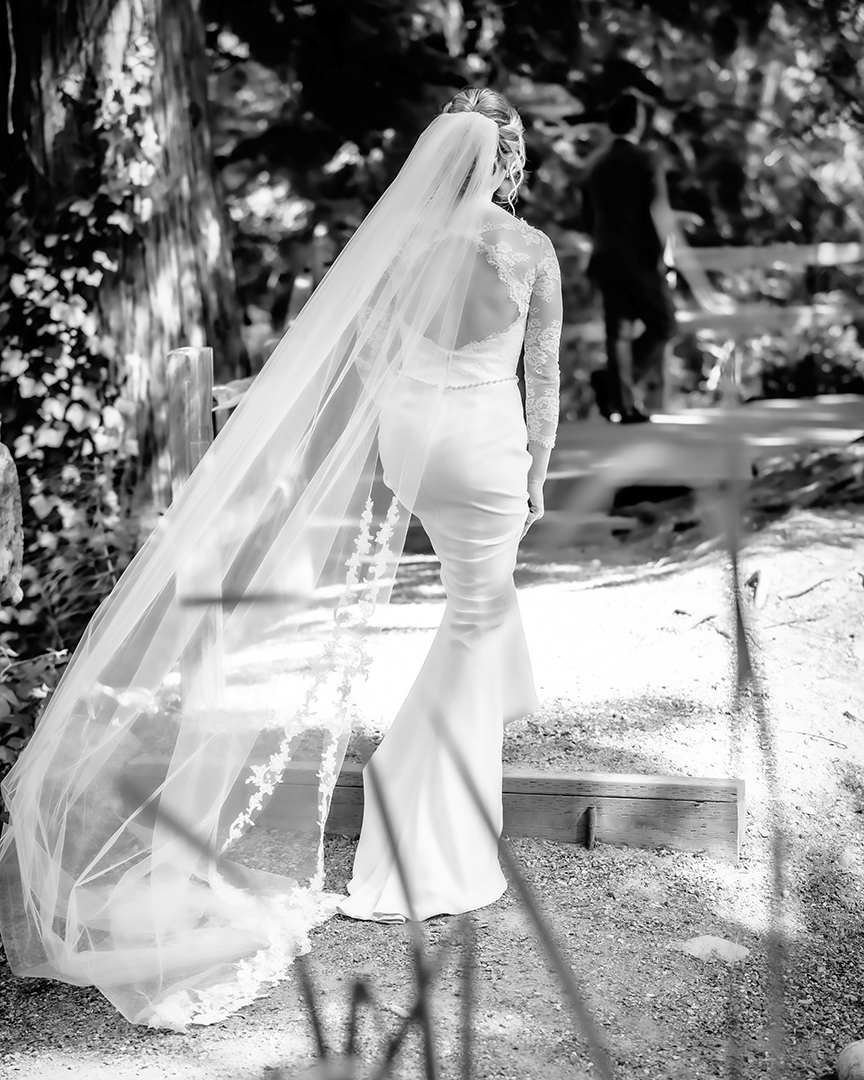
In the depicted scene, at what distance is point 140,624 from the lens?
267 centimetres

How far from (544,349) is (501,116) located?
0.56 meters

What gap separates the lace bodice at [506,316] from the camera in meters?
2.79

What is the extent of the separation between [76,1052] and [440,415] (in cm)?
159

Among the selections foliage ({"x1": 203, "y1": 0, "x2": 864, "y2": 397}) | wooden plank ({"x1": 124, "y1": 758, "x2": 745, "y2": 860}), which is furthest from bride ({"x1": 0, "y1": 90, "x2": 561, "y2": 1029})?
foliage ({"x1": 203, "y1": 0, "x2": 864, "y2": 397})

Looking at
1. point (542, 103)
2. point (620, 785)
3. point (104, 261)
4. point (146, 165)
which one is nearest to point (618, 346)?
point (542, 103)

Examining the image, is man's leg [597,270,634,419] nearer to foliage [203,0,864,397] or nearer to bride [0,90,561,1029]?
foliage [203,0,864,397]

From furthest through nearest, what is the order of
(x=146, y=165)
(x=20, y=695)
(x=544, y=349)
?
(x=146, y=165) < (x=20, y=695) < (x=544, y=349)

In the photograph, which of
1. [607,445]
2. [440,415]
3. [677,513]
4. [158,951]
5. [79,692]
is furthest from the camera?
[607,445]

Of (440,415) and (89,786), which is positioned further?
(440,415)

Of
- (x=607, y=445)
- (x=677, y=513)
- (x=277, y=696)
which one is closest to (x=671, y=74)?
(x=607, y=445)

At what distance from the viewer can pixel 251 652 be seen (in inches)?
107

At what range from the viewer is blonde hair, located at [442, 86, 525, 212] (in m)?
2.78

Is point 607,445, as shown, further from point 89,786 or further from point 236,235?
point 89,786

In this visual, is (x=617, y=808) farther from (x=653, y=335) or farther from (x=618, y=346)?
(x=653, y=335)
